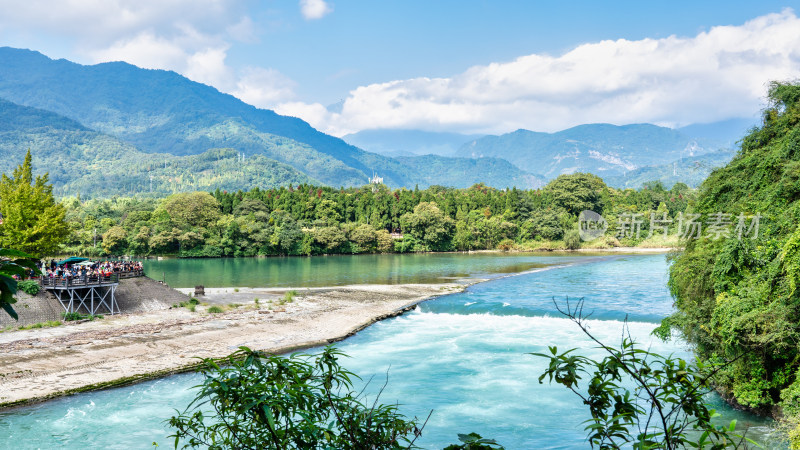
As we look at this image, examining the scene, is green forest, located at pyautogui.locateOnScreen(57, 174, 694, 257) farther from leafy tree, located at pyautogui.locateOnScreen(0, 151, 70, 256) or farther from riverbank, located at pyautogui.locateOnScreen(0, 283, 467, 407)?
riverbank, located at pyautogui.locateOnScreen(0, 283, 467, 407)

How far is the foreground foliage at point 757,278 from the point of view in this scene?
395 inches

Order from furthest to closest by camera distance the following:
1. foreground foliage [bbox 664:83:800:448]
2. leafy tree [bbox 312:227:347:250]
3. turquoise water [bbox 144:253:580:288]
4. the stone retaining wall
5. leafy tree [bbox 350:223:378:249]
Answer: leafy tree [bbox 350:223:378:249]
leafy tree [bbox 312:227:347:250]
turquoise water [bbox 144:253:580:288]
the stone retaining wall
foreground foliage [bbox 664:83:800:448]

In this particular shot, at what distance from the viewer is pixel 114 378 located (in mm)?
14828

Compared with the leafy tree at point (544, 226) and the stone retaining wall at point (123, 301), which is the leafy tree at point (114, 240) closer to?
the stone retaining wall at point (123, 301)

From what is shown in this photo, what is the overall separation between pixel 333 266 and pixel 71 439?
129ft

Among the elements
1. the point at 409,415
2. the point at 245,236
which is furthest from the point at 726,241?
the point at 245,236

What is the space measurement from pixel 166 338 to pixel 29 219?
1286cm

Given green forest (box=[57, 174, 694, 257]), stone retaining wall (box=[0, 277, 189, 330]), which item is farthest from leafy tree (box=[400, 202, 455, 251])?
stone retaining wall (box=[0, 277, 189, 330])

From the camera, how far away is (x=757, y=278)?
1120cm

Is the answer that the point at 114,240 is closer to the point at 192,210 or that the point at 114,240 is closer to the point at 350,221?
the point at 192,210

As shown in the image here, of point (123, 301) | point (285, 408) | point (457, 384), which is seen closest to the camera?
point (285, 408)

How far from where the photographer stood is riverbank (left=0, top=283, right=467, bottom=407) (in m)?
14.6

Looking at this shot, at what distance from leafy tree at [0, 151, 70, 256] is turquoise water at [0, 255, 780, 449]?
15539 mm

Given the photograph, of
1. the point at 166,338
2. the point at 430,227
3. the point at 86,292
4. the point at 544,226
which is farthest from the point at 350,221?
the point at 166,338
